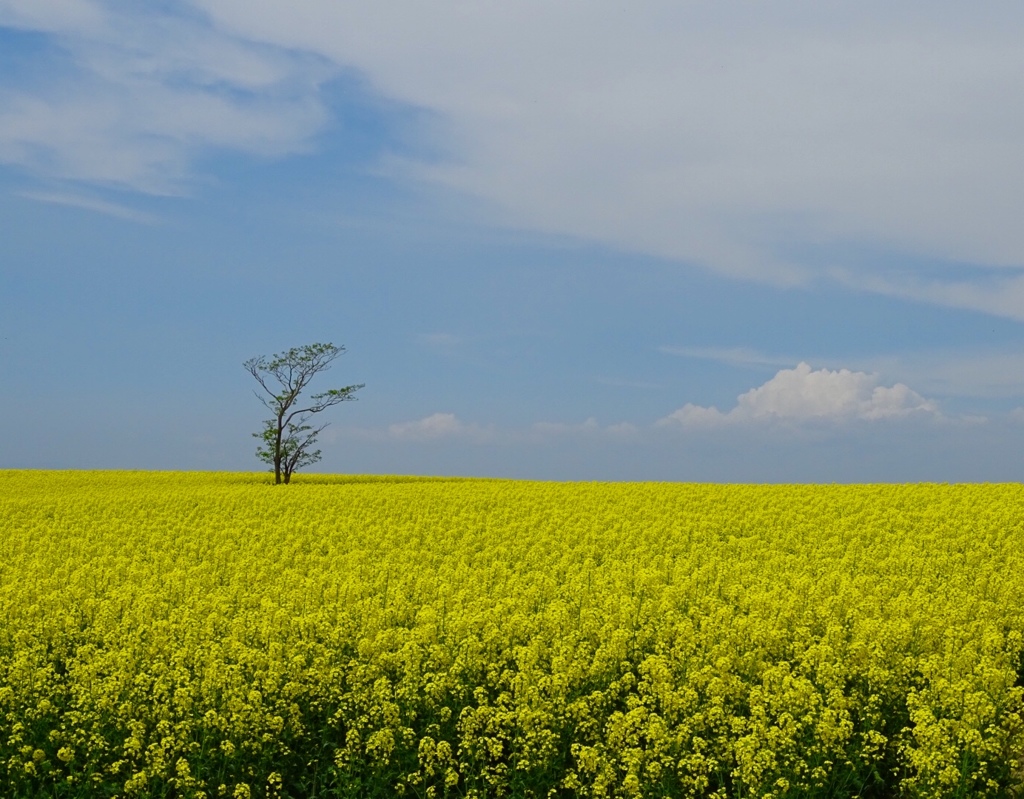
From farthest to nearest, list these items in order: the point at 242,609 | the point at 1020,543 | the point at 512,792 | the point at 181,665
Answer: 1. the point at 1020,543
2. the point at 242,609
3. the point at 181,665
4. the point at 512,792

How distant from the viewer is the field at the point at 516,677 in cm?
981

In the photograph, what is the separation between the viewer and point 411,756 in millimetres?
10062

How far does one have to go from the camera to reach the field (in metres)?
9.81

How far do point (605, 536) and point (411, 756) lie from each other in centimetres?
1351

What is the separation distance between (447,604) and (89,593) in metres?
6.72

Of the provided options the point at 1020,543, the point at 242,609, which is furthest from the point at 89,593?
the point at 1020,543

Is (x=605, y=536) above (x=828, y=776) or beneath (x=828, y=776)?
above

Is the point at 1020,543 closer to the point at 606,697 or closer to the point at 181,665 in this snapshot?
the point at 606,697

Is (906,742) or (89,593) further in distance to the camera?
(89,593)

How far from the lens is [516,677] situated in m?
10.6

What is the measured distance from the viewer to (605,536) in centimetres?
2312

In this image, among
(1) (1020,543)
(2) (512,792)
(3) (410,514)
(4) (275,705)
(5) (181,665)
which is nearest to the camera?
(2) (512,792)

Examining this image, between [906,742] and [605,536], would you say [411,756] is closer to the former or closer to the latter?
[906,742]

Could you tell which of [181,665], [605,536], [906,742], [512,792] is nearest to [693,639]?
[906,742]
